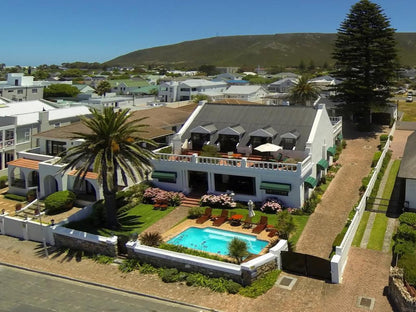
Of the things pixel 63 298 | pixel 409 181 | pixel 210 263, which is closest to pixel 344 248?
pixel 210 263

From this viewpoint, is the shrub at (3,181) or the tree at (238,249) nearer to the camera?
the tree at (238,249)

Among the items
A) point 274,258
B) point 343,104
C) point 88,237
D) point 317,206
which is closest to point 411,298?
point 274,258

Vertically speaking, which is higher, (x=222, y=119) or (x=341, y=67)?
(x=341, y=67)

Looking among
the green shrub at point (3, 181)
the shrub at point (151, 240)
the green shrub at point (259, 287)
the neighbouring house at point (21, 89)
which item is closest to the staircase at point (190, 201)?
the shrub at point (151, 240)

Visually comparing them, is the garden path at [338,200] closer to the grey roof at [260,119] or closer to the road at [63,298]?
the grey roof at [260,119]

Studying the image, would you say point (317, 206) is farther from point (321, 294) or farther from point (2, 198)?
point (2, 198)

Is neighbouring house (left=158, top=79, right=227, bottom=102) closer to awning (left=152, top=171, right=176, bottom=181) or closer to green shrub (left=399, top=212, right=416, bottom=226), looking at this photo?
awning (left=152, top=171, right=176, bottom=181)
